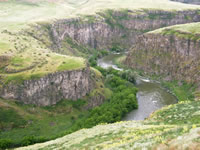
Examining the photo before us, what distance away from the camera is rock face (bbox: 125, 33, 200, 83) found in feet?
433

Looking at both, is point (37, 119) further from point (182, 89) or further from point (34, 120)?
point (182, 89)

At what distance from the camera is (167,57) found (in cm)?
14938

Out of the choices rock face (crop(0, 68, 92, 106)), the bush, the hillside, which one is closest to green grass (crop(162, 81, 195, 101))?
the hillside

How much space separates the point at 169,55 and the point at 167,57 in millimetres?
1841

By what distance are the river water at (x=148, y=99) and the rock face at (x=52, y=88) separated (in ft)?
82.6

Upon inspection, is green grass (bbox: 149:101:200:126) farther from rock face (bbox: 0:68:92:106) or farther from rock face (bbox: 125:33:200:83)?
rock face (bbox: 125:33:200:83)

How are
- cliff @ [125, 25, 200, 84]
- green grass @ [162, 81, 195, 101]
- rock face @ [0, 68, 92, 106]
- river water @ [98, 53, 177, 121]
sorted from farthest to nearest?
cliff @ [125, 25, 200, 84] → green grass @ [162, 81, 195, 101] → river water @ [98, 53, 177, 121] → rock face @ [0, 68, 92, 106]

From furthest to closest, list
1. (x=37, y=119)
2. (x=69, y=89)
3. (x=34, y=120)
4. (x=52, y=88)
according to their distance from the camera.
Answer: (x=69, y=89) → (x=52, y=88) → (x=37, y=119) → (x=34, y=120)

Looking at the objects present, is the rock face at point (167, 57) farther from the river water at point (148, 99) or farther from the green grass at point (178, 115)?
the green grass at point (178, 115)

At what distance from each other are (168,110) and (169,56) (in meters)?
103

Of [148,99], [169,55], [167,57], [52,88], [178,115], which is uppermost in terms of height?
[178,115]

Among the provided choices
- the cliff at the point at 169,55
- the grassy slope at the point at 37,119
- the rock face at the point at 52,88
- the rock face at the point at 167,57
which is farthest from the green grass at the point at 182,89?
the grassy slope at the point at 37,119

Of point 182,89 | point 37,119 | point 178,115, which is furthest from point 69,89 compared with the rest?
point 182,89

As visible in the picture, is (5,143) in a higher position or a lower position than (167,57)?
lower
